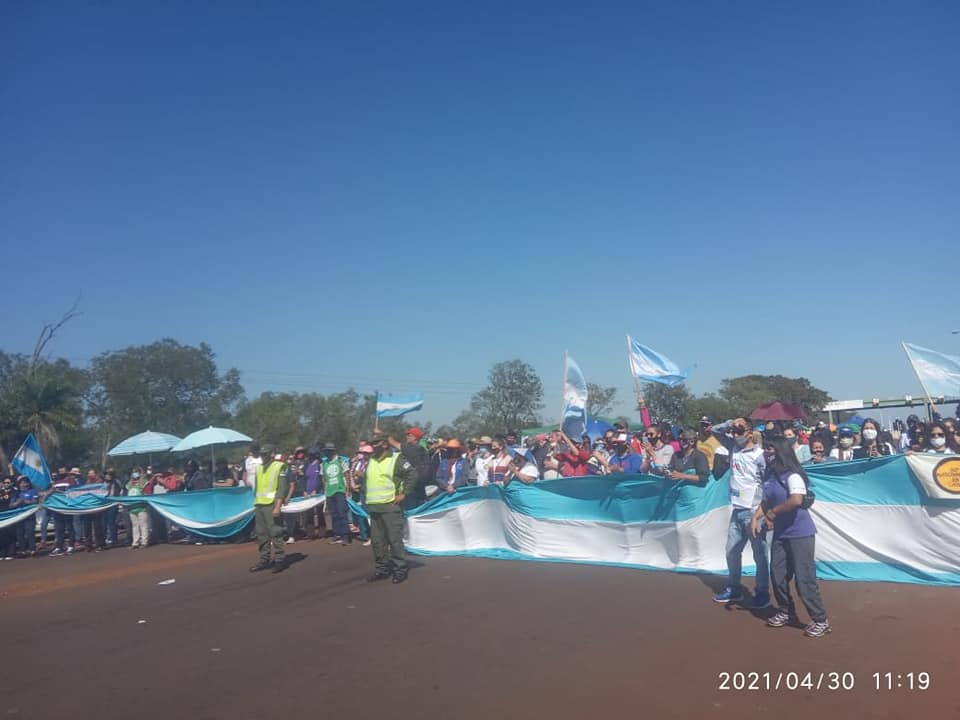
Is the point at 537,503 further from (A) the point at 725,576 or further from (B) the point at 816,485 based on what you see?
(B) the point at 816,485

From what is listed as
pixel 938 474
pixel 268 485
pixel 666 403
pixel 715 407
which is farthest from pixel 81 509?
pixel 715 407

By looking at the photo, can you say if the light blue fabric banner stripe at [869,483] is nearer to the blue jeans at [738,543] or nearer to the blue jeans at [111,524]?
the blue jeans at [738,543]

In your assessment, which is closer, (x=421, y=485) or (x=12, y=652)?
(x=12, y=652)

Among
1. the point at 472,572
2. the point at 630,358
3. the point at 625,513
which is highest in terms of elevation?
the point at 630,358

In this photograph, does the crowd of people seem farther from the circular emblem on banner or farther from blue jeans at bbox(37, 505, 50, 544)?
the circular emblem on banner

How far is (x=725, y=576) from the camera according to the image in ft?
26.3

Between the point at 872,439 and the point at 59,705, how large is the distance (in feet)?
40.1

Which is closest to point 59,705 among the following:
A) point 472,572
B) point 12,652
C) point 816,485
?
point 12,652

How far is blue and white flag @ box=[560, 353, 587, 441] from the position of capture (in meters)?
12.3

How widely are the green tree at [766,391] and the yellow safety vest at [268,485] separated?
39.2 m

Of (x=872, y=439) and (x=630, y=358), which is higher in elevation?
(x=630, y=358)

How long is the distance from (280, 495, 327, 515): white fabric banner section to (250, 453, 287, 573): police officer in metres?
2.46

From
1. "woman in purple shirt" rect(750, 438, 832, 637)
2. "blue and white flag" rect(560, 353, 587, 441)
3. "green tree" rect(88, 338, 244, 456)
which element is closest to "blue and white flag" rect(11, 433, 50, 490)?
"blue and white flag" rect(560, 353, 587, 441)

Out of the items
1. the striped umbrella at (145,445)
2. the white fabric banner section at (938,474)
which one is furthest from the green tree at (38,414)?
the white fabric banner section at (938,474)
